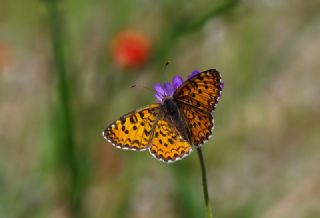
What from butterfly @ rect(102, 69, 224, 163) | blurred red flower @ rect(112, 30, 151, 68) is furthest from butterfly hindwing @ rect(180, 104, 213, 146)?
blurred red flower @ rect(112, 30, 151, 68)

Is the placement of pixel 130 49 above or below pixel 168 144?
above

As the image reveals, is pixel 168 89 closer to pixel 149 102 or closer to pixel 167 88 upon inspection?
pixel 167 88

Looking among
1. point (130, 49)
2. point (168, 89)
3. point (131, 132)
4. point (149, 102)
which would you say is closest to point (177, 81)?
point (168, 89)

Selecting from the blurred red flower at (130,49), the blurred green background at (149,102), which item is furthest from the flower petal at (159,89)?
the blurred red flower at (130,49)

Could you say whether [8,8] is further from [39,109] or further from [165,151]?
[165,151]

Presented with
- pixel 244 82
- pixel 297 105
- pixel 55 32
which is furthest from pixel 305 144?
pixel 55 32

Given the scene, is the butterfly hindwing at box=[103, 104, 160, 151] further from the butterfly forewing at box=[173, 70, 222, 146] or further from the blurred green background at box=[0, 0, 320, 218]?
the blurred green background at box=[0, 0, 320, 218]

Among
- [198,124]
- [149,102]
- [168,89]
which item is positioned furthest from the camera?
[149,102]
